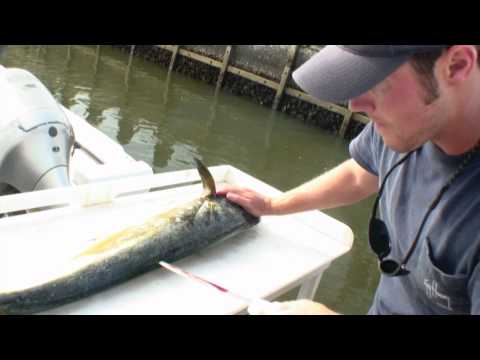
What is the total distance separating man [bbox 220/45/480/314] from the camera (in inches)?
66.6

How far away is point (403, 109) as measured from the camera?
1.77 meters

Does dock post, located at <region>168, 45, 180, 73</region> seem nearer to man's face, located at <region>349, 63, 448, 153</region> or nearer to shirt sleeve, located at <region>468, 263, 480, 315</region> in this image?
man's face, located at <region>349, 63, 448, 153</region>

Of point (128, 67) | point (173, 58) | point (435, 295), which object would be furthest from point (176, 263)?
point (128, 67)

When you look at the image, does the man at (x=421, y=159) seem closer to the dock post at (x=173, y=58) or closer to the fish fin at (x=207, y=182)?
the fish fin at (x=207, y=182)

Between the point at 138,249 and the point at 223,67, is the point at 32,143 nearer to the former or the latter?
the point at 138,249

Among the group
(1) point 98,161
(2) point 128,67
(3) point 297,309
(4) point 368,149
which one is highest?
(4) point 368,149

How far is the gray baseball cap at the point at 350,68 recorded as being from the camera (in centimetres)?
163

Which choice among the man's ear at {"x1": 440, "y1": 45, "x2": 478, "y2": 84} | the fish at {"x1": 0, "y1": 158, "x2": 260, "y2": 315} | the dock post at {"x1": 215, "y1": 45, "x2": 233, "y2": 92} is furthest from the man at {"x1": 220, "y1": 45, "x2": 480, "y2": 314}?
the dock post at {"x1": 215, "y1": 45, "x2": 233, "y2": 92}

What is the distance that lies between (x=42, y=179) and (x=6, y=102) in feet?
3.20

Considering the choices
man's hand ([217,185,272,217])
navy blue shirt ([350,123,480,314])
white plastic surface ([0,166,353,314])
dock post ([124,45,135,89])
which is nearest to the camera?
navy blue shirt ([350,123,480,314])

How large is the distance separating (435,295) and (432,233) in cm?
27

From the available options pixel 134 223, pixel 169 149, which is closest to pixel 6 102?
pixel 134 223

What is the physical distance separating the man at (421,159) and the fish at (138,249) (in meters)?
0.96

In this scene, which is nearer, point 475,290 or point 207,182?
point 475,290
